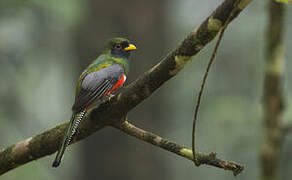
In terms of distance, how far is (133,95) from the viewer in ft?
9.72

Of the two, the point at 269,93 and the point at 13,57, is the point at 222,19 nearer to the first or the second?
the point at 269,93

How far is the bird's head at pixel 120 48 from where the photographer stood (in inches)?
195

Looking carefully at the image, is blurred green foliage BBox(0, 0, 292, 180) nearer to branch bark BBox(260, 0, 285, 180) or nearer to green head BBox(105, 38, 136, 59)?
branch bark BBox(260, 0, 285, 180)

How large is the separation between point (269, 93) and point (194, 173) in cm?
971

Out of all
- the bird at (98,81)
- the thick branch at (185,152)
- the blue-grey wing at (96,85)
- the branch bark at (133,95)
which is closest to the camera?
the branch bark at (133,95)

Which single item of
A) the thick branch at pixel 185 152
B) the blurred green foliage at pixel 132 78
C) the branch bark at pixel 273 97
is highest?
the thick branch at pixel 185 152

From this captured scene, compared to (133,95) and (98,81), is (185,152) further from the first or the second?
(98,81)

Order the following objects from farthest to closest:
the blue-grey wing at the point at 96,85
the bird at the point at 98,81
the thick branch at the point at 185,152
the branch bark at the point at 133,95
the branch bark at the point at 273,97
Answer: the branch bark at the point at 273,97 → the blue-grey wing at the point at 96,85 → the bird at the point at 98,81 → the thick branch at the point at 185,152 → the branch bark at the point at 133,95

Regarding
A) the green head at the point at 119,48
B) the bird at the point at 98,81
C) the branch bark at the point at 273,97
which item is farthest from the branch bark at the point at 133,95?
the branch bark at the point at 273,97

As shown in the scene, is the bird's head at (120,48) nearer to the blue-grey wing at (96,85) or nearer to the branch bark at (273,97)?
the blue-grey wing at (96,85)

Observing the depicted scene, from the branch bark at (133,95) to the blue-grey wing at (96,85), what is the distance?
30cm

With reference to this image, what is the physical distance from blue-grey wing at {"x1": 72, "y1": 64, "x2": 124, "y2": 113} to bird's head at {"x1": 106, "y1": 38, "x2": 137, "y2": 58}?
350 mm

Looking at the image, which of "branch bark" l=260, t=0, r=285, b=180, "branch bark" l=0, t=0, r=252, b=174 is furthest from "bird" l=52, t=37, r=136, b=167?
"branch bark" l=260, t=0, r=285, b=180

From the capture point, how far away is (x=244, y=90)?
36.6ft
